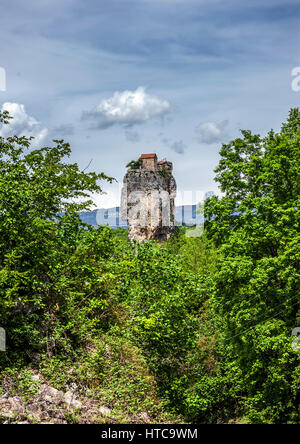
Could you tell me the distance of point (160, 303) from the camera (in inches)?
575

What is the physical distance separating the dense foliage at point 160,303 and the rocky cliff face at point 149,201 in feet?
75.7

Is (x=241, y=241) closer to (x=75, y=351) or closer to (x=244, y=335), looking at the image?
(x=244, y=335)

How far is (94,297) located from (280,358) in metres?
6.74

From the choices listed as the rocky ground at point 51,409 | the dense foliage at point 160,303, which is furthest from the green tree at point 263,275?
the rocky ground at point 51,409

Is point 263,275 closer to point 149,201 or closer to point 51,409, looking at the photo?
point 51,409

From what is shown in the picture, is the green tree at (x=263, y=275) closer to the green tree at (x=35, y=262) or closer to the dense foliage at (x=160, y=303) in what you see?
the dense foliage at (x=160, y=303)

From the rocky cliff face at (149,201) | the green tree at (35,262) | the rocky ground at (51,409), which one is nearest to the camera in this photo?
the rocky ground at (51,409)

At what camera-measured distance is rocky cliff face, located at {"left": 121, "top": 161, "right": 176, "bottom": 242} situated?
133 ft

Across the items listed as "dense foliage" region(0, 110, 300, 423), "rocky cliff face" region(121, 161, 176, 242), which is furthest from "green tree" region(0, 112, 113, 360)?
"rocky cliff face" region(121, 161, 176, 242)

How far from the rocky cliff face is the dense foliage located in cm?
2308

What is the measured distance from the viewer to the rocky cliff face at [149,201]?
1592 inches

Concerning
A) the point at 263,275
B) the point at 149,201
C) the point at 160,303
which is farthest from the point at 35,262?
the point at 149,201

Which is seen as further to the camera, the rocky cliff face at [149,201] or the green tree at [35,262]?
the rocky cliff face at [149,201]

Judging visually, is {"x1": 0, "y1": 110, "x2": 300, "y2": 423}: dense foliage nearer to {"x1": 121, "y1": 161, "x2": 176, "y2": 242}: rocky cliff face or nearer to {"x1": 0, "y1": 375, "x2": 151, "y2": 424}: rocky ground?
{"x1": 0, "y1": 375, "x2": 151, "y2": 424}: rocky ground
